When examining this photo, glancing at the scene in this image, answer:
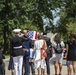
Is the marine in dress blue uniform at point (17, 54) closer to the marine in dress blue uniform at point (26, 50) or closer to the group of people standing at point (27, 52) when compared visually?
the group of people standing at point (27, 52)

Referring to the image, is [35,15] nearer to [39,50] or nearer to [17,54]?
[39,50]

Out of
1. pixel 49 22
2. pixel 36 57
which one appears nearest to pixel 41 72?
pixel 36 57

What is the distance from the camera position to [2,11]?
4912 cm

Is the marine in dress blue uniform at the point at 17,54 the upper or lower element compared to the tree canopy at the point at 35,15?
upper

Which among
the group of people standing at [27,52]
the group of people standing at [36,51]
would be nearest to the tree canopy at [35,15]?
the group of people standing at [36,51]

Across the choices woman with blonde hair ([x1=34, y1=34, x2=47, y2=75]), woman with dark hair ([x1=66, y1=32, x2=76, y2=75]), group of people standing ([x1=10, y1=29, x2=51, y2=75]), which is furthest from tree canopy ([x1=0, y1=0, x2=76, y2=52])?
woman with dark hair ([x1=66, y1=32, x2=76, y2=75])

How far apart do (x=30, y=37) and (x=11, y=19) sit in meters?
33.5

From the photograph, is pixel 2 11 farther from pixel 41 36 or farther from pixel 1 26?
pixel 41 36

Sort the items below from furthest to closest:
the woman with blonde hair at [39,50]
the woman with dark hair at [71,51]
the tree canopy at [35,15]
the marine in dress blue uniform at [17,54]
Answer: the tree canopy at [35,15], the woman with blonde hair at [39,50], the woman with dark hair at [71,51], the marine in dress blue uniform at [17,54]

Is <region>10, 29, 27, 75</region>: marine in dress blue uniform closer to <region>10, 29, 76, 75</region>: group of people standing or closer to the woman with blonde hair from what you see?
<region>10, 29, 76, 75</region>: group of people standing

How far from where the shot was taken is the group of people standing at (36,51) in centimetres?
1309

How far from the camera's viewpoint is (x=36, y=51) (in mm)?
14023

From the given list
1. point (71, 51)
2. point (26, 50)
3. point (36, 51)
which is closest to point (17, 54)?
point (26, 50)

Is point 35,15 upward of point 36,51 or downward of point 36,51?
downward
